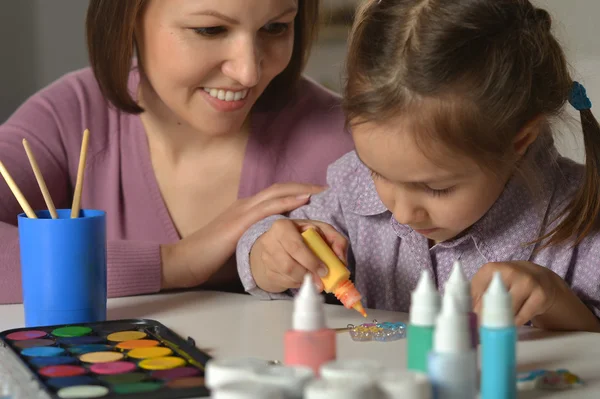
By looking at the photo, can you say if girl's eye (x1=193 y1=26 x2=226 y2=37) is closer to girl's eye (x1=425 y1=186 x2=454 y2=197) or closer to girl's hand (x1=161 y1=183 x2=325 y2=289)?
girl's hand (x1=161 y1=183 x2=325 y2=289)

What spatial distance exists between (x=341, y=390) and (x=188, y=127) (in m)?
0.97

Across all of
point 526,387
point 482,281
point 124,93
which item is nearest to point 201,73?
point 124,93

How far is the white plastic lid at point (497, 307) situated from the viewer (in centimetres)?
68

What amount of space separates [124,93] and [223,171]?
20 centimetres

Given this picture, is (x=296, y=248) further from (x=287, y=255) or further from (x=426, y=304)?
(x=426, y=304)

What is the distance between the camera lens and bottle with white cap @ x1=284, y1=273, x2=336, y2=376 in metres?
0.70

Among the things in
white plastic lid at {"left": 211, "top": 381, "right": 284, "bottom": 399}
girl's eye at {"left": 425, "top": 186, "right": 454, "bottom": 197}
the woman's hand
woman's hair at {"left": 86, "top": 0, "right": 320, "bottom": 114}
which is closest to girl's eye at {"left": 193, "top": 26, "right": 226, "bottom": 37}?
woman's hair at {"left": 86, "top": 0, "right": 320, "bottom": 114}

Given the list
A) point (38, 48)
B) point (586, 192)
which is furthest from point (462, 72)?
point (38, 48)

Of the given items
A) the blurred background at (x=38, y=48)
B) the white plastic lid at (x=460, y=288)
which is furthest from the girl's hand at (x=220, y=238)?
the blurred background at (x=38, y=48)

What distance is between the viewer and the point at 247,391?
1.96 ft

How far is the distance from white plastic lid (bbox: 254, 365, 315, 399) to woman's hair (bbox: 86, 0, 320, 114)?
82 centimetres

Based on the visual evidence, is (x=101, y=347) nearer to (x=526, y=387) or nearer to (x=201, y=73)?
(x=526, y=387)

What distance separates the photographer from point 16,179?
1370mm

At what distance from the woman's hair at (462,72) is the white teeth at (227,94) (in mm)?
336
